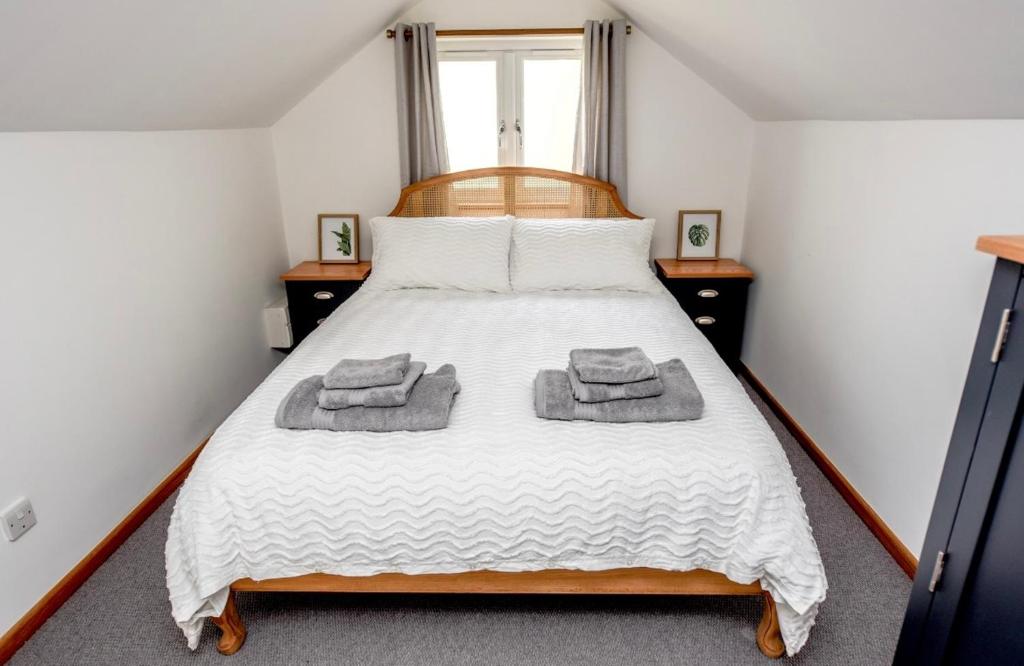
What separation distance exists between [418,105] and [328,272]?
3.29 feet

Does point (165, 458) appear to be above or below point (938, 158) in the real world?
below

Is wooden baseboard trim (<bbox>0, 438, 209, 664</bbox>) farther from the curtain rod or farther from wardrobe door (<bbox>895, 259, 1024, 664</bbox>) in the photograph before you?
the curtain rod

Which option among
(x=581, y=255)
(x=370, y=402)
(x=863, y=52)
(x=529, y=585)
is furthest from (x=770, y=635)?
(x=581, y=255)

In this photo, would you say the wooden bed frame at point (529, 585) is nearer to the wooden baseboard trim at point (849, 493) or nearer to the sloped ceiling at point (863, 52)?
the wooden baseboard trim at point (849, 493)

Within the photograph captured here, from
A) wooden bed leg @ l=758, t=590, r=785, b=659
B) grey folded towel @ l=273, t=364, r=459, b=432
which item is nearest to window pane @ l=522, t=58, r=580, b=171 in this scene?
grey folded towel @ l=273, t=364, r=459, b=432

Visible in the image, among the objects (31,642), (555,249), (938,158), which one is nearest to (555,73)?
(555,249)

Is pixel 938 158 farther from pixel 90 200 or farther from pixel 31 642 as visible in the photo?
pixel 31 642

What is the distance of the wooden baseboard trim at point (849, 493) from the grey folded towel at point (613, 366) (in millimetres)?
947

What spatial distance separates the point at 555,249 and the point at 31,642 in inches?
93.0

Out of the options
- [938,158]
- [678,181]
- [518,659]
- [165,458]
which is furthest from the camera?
[678,181]

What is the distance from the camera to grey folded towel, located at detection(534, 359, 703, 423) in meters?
1.69

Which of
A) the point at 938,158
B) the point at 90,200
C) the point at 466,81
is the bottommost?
the point at 90,200

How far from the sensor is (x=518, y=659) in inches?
65.0

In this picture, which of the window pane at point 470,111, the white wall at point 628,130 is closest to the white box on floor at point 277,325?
the white wall at point 628,130
